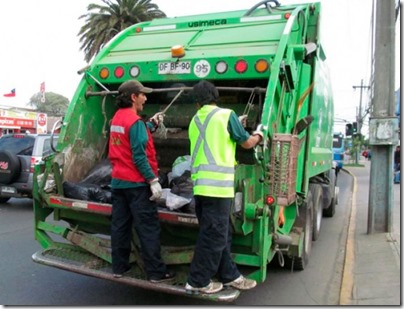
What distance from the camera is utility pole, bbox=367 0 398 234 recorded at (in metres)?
6.83

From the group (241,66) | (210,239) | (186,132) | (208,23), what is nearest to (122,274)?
(210,239)

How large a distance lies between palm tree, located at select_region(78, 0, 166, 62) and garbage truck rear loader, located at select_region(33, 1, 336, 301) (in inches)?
789

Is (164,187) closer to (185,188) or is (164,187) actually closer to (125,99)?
(185,188)

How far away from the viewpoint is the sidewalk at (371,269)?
14.6 feet

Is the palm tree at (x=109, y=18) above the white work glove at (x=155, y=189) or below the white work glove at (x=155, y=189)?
above

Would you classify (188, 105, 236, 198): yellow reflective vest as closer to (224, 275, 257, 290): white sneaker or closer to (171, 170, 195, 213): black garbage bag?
(171, 170, 195, 213): black garbage bag

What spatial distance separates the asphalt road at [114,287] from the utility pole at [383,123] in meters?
0.97

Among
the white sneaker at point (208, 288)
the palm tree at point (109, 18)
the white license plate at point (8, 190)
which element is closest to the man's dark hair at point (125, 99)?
the white sneaker at point (208, 288)

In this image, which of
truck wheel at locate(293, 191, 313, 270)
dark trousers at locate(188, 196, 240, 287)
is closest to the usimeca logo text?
truck wheel at locate(293, 191, 313, 270)

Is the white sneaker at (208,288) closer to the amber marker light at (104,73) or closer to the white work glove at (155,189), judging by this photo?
the white work glove at (155,189)

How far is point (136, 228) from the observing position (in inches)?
149

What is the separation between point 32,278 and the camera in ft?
16.4

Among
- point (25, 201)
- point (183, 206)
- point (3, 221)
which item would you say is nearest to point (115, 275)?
point (183, 206)

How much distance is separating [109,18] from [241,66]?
22.4m
